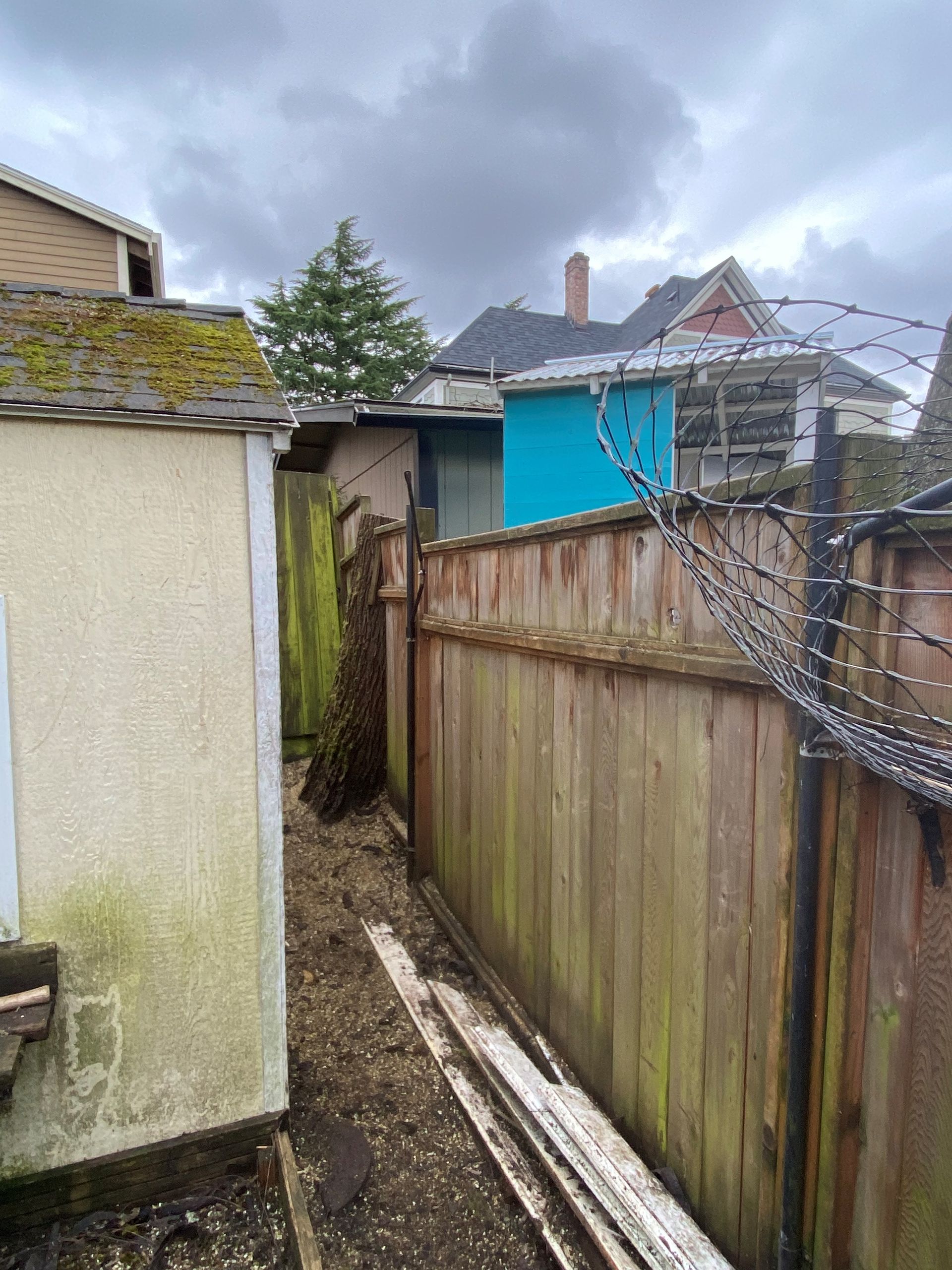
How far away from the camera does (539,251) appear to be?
3994 centimetres

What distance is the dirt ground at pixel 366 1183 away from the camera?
1866 mm

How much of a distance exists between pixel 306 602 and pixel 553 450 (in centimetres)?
274

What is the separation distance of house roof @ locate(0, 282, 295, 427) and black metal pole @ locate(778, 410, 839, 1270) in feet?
4.62

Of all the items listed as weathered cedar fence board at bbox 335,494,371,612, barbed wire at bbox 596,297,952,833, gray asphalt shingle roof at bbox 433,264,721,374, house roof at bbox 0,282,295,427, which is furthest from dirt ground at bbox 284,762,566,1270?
gray asphalt shingle roof at bbox 433,264,721,374

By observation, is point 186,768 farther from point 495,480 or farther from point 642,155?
point 642,155

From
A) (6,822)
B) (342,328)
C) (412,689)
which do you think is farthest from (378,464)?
(342,328)

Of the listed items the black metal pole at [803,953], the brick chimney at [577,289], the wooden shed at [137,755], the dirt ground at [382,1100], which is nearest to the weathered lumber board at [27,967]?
the wooden shed at [137,755]

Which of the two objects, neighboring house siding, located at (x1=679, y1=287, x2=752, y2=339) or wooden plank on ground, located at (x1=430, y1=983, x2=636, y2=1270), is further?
neighboring house siding, located at (x1=679, y1=287, x2=752, y2=339)

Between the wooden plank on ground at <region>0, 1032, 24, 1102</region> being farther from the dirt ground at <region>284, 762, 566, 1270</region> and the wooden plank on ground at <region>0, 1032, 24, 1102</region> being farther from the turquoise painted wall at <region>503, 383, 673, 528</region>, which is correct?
the turquoise painted wall at <region>503, 383, 673, 528</region>

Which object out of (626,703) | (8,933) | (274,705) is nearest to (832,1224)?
(626,703)

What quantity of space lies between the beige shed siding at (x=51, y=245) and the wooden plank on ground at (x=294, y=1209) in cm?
844

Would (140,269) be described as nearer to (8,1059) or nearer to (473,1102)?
(8,1059)

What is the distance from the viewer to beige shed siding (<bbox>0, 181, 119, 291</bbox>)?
24.6 ft

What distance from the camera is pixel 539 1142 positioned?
6.66 ft
